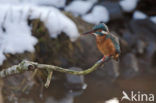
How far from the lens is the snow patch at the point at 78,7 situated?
276cm

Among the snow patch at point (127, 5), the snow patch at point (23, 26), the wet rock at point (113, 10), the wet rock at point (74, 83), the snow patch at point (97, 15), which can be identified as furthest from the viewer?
the snow patch at point (127, 5)

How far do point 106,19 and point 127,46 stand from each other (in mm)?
338

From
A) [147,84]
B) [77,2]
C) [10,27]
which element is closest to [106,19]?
[77,2]

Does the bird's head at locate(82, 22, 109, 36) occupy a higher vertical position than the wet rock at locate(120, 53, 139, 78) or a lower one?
higher

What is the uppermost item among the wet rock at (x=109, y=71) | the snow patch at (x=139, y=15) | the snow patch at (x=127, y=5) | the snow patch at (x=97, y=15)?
the snow patch at (x=97, y=15)

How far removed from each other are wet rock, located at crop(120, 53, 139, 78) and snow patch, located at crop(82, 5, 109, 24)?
0.42 meters

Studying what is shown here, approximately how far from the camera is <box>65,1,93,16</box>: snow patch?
276 cm

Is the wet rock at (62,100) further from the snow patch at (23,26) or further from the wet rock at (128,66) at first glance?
the wet rock at (128,66)

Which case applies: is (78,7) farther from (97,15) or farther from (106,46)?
(106,46)

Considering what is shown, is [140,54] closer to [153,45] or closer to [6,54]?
[153,45]

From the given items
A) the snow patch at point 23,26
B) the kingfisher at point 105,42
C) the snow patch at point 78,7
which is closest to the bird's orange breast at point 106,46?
the kingfisher at point 105,42

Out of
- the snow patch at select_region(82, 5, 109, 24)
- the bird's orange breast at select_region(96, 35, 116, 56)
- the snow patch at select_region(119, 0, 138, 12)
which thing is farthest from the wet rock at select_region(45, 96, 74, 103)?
the bird's orange breast at select_region(96, 35, 116, 56)

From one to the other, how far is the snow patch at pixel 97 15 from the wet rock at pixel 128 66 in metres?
0.42

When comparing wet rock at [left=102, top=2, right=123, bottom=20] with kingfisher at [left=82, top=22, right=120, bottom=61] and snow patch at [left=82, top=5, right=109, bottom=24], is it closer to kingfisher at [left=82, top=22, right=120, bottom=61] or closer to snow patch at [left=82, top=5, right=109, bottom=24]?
snow patch at [left=82, top=5, right=109, bottom=24]
